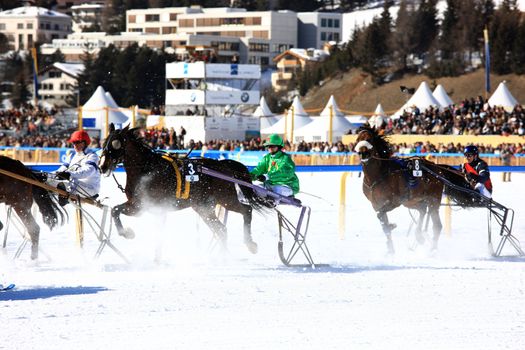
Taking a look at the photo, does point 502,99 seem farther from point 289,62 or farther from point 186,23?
point 186,23

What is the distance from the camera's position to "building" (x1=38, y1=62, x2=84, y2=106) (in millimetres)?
111875

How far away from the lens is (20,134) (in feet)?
170

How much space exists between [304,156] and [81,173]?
19.4 meters

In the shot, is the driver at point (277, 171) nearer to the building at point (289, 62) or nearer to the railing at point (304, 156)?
the railing at point (304, 156)

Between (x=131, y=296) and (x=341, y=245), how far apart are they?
606cm

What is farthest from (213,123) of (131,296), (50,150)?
(131,296)

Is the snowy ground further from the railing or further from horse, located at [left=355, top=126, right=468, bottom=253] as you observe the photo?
the railing

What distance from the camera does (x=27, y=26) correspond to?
474ft

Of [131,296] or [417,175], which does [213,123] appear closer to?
[417,175]

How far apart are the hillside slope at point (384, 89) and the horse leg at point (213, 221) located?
56.7m

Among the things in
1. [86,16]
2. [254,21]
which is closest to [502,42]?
[254,21]

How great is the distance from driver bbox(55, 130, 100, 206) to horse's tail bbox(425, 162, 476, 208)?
16.0ft

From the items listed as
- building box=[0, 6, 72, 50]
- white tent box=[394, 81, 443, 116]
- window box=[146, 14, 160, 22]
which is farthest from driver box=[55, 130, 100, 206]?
building box=[0, 6, 72, 50]

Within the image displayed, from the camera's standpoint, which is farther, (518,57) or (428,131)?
(518,57)
